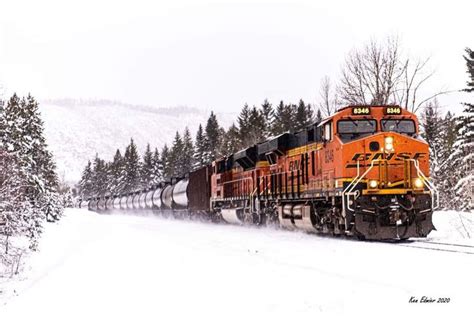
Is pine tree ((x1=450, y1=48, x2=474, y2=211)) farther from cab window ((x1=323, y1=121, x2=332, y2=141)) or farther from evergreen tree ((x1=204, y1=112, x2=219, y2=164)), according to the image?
evergreen tree ((x1=204, y1=112, x2=219, y2=164))

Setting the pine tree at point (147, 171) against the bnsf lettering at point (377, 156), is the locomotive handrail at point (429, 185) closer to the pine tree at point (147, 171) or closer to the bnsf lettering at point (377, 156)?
the bnsf lettering at point (377, 156)

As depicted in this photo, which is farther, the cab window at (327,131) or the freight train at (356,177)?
the cab window at (327,131)

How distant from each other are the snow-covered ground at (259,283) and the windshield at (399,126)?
4396mm

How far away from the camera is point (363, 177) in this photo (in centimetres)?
1570

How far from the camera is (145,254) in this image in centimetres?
1381

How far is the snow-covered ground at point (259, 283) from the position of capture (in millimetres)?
7211

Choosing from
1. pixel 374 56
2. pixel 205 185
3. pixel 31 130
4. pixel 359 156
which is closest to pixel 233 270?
pixel 359 156

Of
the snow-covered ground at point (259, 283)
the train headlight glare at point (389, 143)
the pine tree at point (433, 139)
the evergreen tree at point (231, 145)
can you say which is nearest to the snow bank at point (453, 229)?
the snow-covered ground at point (259, 283)

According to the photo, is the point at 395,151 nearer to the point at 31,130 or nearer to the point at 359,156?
the point at 359,156

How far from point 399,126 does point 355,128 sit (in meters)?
1.46

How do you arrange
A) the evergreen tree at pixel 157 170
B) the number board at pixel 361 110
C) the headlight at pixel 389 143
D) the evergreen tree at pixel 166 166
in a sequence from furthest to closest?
the evergreen tree at pixel 157 170, the evergreen tree at pixel 166 166, the number board at pixel 361 110, the headlight at pixel 389 143

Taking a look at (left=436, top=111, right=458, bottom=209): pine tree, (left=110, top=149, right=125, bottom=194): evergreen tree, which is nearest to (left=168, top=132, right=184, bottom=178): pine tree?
(left=110, top=149, right=125, bottom=194): evergreen tree

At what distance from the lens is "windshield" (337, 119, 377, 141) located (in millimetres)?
16641

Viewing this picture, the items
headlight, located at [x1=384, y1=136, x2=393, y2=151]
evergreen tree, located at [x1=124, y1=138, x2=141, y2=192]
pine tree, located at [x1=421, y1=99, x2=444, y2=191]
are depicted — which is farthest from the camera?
evergreen tree, located at [x1=124, y1=138, x2=141, y2=192]
